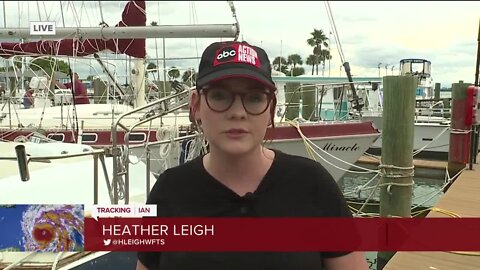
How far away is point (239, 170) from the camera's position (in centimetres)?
147

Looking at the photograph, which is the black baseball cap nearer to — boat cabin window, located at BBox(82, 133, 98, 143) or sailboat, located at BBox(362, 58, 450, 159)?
boat cabin window, located at BBox(82, 133, 98, 143)

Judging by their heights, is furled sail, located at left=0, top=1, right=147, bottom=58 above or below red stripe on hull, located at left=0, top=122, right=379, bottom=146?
above

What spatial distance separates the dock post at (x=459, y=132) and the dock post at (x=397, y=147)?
2.70m

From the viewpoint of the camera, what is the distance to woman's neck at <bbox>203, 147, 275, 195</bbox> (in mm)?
1461

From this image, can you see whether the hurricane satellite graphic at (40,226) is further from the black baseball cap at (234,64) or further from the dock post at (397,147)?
the dock post at (397,147)

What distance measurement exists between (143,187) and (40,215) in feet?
4.87

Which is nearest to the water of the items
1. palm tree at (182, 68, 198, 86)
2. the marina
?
the marina

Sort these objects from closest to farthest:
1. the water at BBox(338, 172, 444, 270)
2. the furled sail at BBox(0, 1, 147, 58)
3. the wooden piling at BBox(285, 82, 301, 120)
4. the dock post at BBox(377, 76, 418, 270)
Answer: the dock post at BBox(377, 76, 418, 270) < the furled sail at BBox(0, 1, 147, 58) < the water at BBox(338, 172, 444, 270) < the wooden piling at BBox(285, 82, 301, 120)

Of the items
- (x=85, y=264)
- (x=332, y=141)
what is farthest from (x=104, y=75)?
(x=85, y=264)

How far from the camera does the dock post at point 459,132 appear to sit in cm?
813

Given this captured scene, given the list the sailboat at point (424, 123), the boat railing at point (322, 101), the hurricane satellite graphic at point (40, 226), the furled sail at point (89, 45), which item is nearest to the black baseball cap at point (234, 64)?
the hurricane satellite graphic at point (40, 226)

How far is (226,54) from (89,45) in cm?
633

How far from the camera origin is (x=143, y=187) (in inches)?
177

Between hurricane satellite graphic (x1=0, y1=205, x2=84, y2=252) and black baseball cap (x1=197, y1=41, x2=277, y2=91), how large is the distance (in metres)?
1.90
